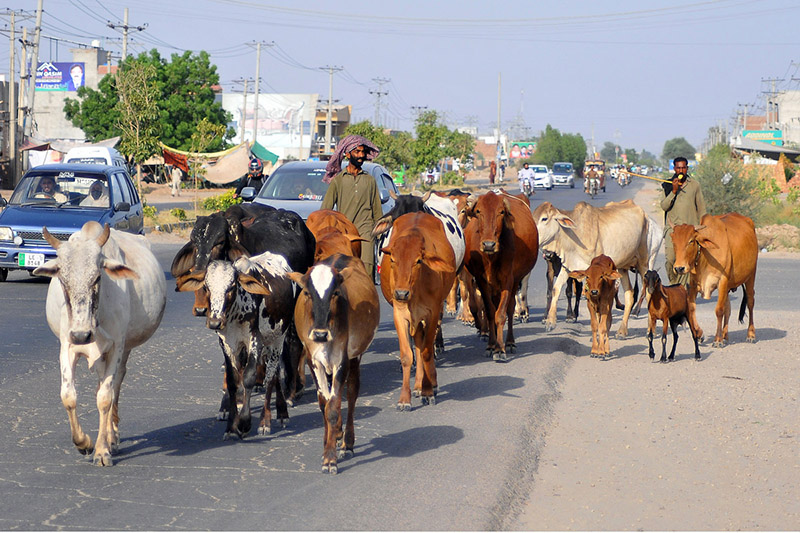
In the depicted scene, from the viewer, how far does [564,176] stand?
284 ft

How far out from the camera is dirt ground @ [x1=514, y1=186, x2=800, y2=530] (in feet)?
20.7

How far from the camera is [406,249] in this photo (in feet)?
29.6

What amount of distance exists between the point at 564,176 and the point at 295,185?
234 ft

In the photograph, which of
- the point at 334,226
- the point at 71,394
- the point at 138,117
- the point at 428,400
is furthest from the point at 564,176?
the point at 71,394

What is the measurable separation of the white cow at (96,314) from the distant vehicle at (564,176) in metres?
80.0

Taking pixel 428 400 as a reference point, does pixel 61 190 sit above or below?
above

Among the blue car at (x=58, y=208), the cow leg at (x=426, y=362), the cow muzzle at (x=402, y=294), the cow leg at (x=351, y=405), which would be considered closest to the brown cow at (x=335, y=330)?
the cow leg at (x=351, y=405)

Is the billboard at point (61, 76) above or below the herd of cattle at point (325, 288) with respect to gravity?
above

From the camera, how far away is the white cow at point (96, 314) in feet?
22.3

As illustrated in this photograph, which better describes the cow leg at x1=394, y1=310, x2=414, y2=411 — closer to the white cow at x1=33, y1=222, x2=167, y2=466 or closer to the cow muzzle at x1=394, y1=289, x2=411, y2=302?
the cow muzzle at x1=394, y1=289, x2=411, y2=302

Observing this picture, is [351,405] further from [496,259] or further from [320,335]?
[496,259]

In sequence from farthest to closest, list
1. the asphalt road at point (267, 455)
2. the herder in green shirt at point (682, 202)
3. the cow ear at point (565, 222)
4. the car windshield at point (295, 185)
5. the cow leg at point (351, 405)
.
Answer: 1. the car windshield at point (295, 185)
2. the herder in green shirt at point (682, 202)
3. the cow ear at point (565, 222)
4. the cow leg at point (351, 405)
5. the asphalt road at point (267, 455)

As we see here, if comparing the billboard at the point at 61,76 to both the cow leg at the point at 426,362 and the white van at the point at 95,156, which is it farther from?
the cow leg at the point at 426,362

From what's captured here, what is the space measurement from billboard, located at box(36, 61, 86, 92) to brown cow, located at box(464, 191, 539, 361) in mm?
80418
